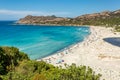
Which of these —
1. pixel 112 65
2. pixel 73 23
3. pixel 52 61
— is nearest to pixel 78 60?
pixel 52 61

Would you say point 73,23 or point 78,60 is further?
point 73,23

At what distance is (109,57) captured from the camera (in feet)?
139

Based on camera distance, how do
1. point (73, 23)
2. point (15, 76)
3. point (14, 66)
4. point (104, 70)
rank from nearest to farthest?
point (15, 76) → point (14, 66) → point (104, 70) → point (73, 23)

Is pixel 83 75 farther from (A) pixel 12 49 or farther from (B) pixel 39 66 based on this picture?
(A) pixel 12 49

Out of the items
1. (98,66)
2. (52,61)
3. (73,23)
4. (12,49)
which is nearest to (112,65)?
(98,66)

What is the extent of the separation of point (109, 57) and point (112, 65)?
5.81 metres

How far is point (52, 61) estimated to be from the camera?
41.5m

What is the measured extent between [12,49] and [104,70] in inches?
555

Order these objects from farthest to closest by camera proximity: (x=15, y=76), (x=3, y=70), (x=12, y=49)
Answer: (x=12, y=49) → (x=3, y=70) → (x=15, y=76)

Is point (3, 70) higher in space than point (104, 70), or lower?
higher

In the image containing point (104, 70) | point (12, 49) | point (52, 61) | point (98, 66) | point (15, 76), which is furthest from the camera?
point (52, 61)

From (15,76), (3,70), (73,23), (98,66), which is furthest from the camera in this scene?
(73,23)

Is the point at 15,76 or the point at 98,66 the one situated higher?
the point at 15,76

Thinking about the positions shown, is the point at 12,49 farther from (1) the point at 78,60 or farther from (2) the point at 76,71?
(1) the point at 78,60
